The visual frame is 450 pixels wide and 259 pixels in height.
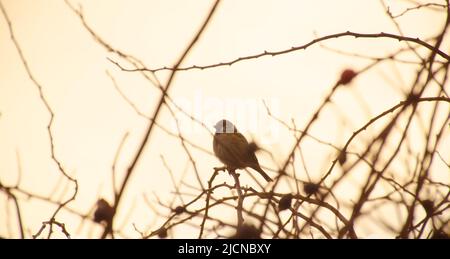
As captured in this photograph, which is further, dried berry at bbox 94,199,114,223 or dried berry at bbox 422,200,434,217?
dried berry at bbox 422,200,434,217

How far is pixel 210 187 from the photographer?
77.7 inches

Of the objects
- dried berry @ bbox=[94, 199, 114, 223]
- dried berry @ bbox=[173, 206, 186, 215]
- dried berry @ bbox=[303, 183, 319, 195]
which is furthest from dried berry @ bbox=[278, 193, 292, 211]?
dried berry @ bbox=[94, 199, 114, 223]

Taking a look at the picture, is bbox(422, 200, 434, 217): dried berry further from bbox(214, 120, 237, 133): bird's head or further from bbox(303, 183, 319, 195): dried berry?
bbox(214, 120, 237, 133): bird's head

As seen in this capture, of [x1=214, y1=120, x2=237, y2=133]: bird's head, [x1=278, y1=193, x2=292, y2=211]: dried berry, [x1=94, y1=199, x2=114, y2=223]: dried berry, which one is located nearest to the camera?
[x1=94, y1=199, x2=114, y2=223]: dried berry

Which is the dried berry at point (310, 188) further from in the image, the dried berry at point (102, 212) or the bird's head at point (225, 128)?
the bird's head at point (225, 128)

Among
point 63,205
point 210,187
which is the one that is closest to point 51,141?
point 63,205

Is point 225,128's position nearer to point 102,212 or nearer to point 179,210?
point 179,210

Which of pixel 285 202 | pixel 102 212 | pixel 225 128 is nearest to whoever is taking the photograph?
pixel 102 212

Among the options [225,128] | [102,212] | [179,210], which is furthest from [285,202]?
[225,128]

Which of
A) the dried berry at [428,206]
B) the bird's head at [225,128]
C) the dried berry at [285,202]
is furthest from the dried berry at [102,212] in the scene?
the bird's head at [225,128]

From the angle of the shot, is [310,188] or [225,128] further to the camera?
[225,128]

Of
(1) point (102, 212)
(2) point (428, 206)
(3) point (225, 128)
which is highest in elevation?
(3) point (225, 128)

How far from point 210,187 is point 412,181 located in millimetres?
740
